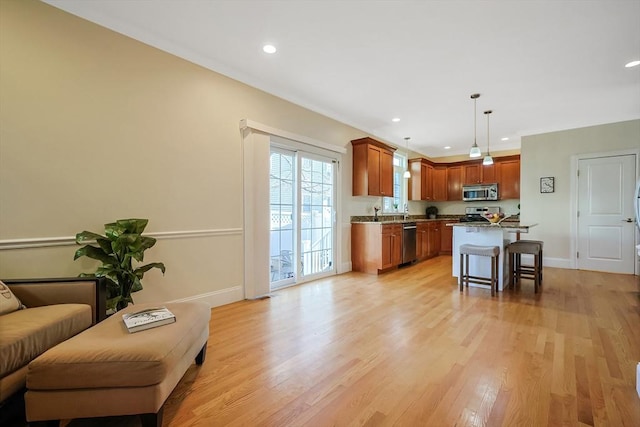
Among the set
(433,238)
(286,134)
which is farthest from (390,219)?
(286,134)

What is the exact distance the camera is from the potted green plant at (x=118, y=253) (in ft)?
7.59

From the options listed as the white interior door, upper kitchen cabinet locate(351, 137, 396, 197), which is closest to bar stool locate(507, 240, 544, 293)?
the white interior door

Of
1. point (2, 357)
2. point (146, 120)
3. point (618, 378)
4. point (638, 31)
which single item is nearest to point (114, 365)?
point (2, 357)

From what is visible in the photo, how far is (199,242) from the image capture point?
3.26m

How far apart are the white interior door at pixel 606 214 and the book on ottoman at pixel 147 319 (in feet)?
22.5

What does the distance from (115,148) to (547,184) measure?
23.3ft

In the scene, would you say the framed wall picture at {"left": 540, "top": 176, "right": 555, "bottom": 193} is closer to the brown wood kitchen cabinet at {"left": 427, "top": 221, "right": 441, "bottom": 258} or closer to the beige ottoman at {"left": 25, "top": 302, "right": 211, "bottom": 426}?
the brown wood kitchen cabinet at {"left": 427, "top": 221, "right": 441, "bottom": 258}

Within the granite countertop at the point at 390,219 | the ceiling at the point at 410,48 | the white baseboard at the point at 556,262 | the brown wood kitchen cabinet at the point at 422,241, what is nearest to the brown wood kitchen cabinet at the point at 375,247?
the granite countertop at the point at 390,219

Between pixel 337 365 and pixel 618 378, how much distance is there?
6.02ft

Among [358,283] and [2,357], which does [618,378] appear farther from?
[2,357]

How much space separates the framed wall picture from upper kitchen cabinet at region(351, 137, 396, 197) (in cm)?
320

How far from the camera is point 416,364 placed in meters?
2.10

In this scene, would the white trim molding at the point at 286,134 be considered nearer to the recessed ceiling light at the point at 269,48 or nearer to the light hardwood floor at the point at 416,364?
the recessed ceiling light at the point at 269,48

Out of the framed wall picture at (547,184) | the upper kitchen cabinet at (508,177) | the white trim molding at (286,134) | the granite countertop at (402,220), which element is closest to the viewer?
the white trim molding at (286,134)
